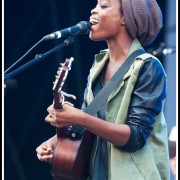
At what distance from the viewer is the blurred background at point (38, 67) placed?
5414 mm

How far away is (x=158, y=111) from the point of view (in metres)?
2.88

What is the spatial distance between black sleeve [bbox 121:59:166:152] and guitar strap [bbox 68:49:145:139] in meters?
0.10

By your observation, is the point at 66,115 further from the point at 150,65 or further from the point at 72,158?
the point at 150,65

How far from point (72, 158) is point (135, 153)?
1.02 feet

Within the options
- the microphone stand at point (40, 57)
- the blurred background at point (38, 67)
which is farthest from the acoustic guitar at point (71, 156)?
the blurred background at point (38, 67)

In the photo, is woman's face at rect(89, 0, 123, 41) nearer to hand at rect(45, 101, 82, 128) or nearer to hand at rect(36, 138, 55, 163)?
hand at rect(45, 101, 82, 128)

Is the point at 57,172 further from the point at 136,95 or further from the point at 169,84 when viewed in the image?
the point at 169,84

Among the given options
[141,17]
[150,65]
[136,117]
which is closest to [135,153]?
[136,117]

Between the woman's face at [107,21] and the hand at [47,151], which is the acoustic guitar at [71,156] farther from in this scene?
the woman's face at [107,21]

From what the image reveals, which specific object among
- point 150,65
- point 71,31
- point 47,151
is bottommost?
point 47,151

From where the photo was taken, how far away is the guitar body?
2.86m

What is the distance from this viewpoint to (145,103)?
2.82m

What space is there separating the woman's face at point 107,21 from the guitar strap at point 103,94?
177 millimetres

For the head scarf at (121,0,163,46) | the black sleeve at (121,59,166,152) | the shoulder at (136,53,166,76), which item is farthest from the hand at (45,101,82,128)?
the head scarf at (121,0,163,46)
